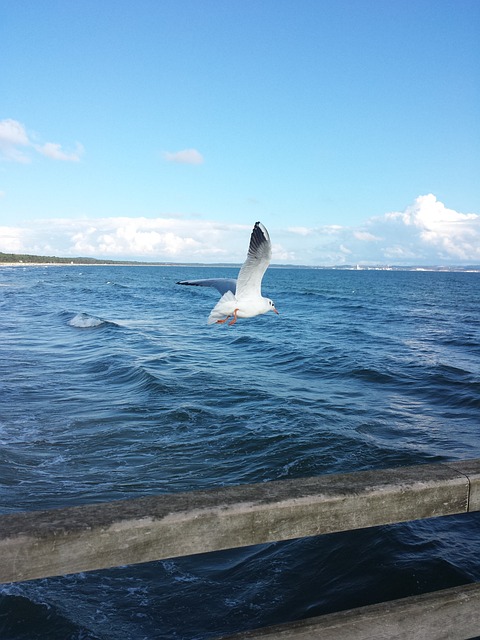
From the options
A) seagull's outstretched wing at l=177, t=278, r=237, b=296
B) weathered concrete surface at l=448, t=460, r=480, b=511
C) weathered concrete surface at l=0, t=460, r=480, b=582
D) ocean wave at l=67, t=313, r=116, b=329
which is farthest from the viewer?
ocean wave at l=67, t=313, r=116, b=329

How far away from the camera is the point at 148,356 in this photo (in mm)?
16859

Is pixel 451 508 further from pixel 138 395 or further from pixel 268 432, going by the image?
pixel 138 395

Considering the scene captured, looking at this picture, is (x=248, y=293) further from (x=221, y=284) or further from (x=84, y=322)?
(x=84, y=322)

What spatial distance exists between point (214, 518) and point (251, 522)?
0.13 metres

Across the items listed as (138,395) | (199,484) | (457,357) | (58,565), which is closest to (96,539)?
(58,565)

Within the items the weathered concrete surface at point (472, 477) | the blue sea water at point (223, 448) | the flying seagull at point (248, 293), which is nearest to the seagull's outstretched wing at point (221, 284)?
the flying seagull at point (248, 293)

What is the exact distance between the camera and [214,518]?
172 cm

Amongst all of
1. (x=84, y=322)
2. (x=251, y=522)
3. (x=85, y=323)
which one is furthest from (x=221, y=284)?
(x=84, y=322)

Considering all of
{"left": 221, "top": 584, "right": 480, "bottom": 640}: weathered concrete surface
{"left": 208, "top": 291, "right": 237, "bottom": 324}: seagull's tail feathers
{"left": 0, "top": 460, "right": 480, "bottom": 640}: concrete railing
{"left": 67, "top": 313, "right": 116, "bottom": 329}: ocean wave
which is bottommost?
{"left": 67, "top": 313, "right": 116, "bottom": 329}: ocean wave

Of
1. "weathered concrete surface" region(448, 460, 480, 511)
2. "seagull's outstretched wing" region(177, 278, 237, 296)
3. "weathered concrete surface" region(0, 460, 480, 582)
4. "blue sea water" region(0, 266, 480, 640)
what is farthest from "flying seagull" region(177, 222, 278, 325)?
"weathered concrete surface" region(0, 460, 480, 582)

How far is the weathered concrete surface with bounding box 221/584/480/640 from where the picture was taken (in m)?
1.72

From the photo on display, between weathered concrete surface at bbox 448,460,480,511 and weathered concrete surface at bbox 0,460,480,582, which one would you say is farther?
weathered concrete surface at bbox 448,460,480,511

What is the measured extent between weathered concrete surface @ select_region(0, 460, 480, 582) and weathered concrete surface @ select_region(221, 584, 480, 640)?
0.88ft

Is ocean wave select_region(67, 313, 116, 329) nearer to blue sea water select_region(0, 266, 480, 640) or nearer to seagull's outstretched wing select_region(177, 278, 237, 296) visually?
blue sea water select_region(0, 266, 480, 640)
